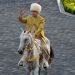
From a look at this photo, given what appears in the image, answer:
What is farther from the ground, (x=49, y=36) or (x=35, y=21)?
(x=35, y=21)

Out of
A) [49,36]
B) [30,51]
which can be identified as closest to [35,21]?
[30,51]

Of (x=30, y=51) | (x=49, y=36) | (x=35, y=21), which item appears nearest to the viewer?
(x=30, y=51)

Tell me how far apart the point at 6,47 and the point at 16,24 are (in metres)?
5.80

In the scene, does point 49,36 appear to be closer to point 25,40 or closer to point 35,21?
point 35,21

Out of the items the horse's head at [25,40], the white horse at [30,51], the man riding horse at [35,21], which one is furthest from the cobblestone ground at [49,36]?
the horse's head at [25,40]

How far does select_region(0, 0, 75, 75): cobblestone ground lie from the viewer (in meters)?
14.5

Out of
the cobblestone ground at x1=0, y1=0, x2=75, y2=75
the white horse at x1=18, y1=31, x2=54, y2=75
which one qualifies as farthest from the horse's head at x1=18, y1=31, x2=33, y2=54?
the cobblestone ground at x1=0, y1=0, x2=75, y2=75

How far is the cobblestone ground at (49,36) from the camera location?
572 inches

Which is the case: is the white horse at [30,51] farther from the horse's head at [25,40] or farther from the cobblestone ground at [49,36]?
the cobblestone ground at [49,36]

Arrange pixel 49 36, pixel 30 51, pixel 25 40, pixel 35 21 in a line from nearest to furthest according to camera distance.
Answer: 1. pixel 25 40
2. pixel 30 51
3. pixel 35 21
4. pixel 49 36

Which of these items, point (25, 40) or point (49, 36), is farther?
point (49, 36)

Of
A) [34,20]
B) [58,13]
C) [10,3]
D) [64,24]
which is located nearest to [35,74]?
[34,20]

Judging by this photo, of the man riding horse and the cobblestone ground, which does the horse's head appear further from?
the cobblestone ground

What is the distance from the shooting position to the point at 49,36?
20.1m
